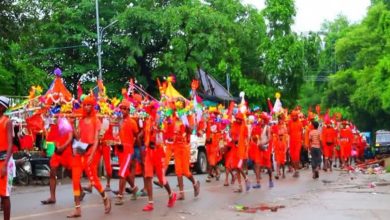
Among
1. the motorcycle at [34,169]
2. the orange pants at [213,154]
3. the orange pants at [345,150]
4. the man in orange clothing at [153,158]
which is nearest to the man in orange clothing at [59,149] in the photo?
the man in orange clothing at [153,158]

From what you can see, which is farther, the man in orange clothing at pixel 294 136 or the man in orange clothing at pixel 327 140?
the man in orange clothing at pixel 327 140

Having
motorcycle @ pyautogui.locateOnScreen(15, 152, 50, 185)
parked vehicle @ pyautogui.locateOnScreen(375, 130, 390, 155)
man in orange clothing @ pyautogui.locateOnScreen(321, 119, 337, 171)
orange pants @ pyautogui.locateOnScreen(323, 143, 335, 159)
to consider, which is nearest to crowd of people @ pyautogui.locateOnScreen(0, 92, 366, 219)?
motorcycle @ pyautogui.locateOnScreen(15, 152, 50, 185)

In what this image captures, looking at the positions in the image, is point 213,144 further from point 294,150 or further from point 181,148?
point 181,148

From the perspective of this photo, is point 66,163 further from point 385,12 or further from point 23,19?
point 385,12

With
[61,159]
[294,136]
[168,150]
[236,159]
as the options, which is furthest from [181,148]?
[294,136]

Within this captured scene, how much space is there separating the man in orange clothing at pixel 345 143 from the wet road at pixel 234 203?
1131 centimetres

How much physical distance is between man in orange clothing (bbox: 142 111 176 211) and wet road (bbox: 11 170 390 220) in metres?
0.25

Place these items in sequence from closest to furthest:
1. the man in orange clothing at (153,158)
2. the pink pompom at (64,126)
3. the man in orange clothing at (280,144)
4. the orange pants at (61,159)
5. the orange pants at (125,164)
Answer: the pink pompom at (64,126), the man in orange clothing at (153,158), the orange pants at (125,164), the orange pants at (61,159), the man in orange clothing at (280,144)

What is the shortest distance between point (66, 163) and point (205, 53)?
21.1 metres

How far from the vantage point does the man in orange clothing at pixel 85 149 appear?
9.79 meters

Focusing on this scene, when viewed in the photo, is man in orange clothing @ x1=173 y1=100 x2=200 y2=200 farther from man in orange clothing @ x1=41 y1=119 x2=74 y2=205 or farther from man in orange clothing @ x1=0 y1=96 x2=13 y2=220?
man in orange clothing @ x1=0 y1=96 x2=13 y2=220

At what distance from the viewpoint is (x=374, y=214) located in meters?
10.1

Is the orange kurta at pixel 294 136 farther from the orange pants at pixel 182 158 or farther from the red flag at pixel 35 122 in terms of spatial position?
the red flag at pixel 35 122

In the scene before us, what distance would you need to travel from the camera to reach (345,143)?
27.5 m
